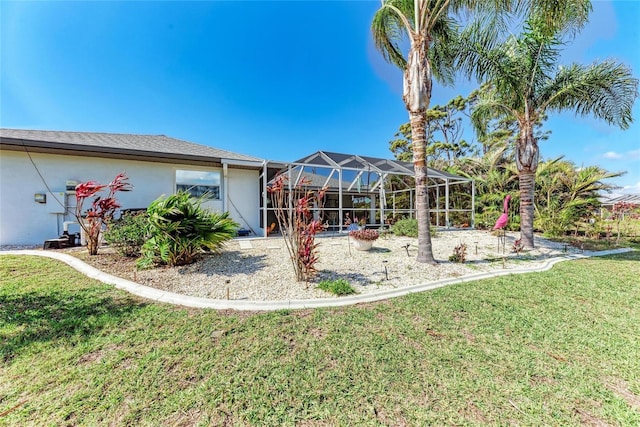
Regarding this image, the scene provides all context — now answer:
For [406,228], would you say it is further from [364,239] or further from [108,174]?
[108,174]

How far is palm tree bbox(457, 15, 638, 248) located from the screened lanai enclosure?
201 inches

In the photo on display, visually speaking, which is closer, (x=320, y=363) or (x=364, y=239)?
(x=320, y=363)

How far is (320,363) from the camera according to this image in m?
2.61

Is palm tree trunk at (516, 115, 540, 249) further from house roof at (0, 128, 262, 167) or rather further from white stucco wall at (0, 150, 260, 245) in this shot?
white stucco wall at (0, 150, 260, 245)

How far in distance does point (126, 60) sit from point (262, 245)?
10.7 m

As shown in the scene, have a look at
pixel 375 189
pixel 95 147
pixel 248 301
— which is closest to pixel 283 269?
pixel 248 301

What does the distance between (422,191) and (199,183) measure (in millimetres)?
9815

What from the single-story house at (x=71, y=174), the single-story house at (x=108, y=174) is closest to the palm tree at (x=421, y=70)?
the single-story house at (x=108, y=174)

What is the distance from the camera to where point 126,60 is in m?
10.7

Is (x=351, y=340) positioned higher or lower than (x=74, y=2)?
lower

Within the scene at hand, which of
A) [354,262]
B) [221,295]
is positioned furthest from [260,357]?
[354,262]

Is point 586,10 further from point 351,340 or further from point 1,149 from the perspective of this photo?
point 1,149

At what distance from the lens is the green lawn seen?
203 cm

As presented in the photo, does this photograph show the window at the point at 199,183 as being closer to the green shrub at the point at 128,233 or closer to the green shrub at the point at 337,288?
the green shrub at the point at 128,233
